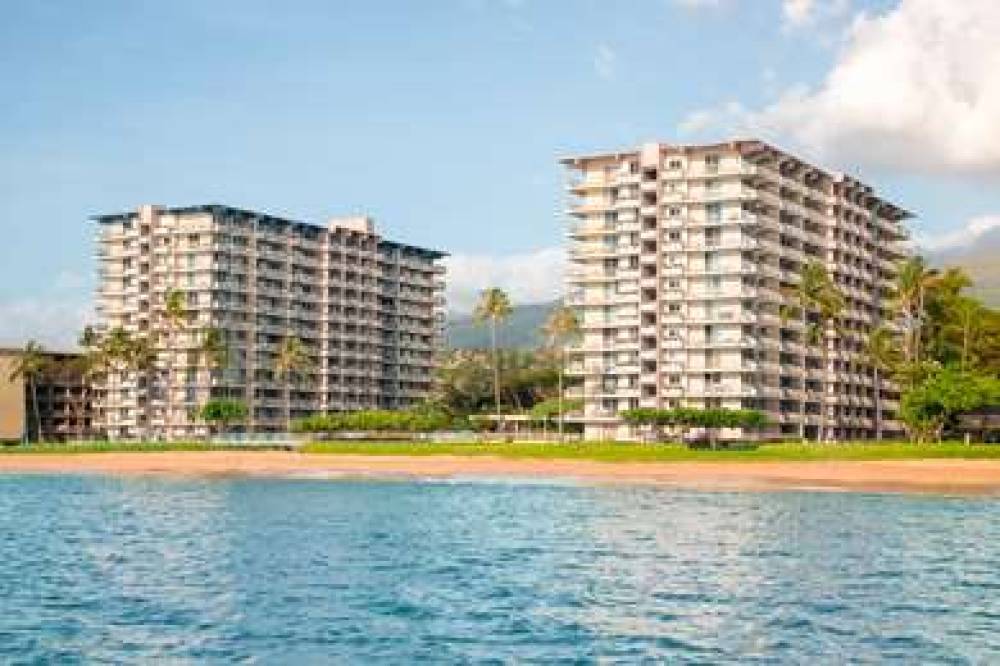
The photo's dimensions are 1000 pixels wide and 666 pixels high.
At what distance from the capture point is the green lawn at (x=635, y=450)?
139750 mm

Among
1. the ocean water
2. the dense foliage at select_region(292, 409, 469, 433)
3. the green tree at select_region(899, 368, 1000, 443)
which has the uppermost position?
the green tree at select_region(899, 368, 1000, 443)

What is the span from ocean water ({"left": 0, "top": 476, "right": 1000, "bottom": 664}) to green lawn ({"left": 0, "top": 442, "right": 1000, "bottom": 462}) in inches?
2125

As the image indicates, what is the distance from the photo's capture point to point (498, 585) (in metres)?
46.8

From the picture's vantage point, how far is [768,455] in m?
142

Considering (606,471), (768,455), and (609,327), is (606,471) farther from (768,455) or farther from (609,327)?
(609,327)

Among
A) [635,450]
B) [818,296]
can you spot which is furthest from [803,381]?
[635,450]

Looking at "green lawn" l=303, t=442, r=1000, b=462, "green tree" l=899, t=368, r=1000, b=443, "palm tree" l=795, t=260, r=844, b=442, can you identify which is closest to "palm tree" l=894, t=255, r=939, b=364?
"palm tree" l=795, t=260, r=844, b=442

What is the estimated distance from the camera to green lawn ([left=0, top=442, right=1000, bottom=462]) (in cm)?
13975

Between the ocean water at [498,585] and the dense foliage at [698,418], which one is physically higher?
the dense foliage at [698,418]

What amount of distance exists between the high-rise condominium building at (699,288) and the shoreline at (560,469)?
42831mm

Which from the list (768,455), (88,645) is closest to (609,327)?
(768,455)

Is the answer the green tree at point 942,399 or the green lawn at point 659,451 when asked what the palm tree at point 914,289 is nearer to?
the green tree at point 942,399

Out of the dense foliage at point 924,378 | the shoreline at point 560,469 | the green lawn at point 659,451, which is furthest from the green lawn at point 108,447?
the dense foliage at point 924,378

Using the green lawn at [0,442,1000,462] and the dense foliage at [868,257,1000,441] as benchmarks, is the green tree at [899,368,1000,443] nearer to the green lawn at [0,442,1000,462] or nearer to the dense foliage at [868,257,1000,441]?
the dense foliage at [868,257,1000,441]
